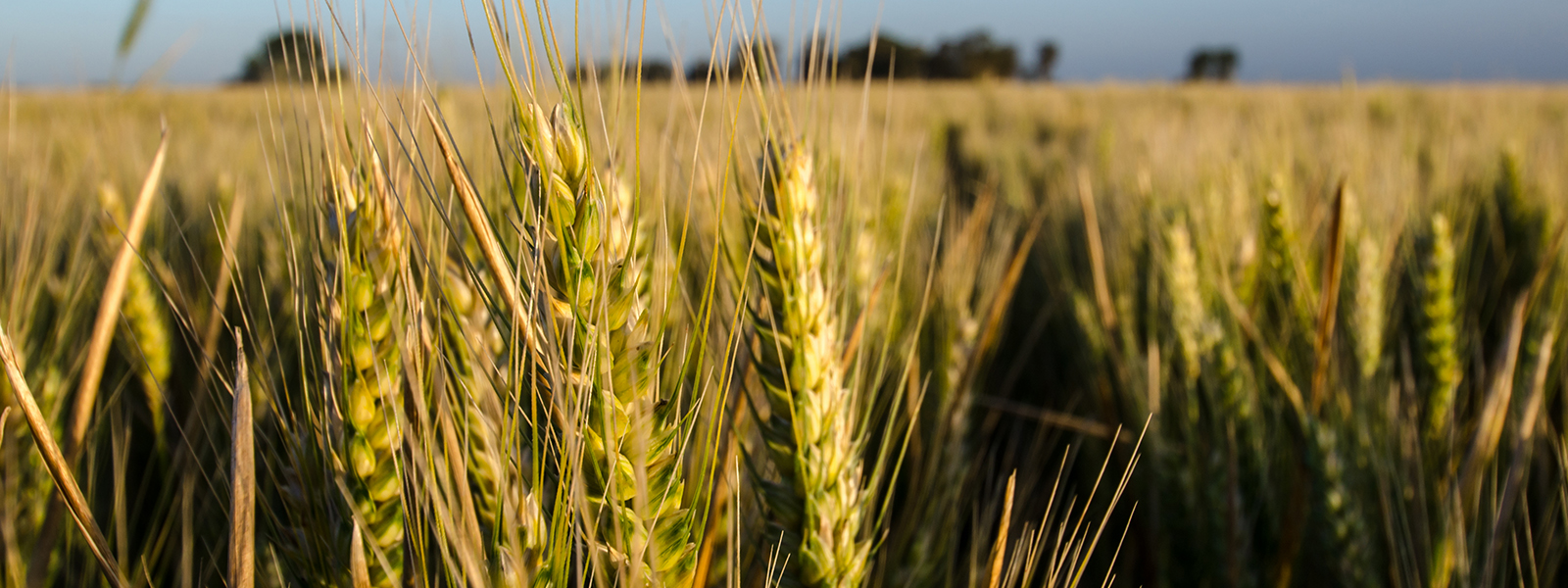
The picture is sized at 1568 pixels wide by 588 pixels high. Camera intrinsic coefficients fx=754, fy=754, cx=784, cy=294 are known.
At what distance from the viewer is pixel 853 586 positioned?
0.62m

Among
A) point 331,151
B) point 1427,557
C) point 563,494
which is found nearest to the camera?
point 563,494

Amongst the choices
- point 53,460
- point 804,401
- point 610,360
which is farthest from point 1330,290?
point 53,460

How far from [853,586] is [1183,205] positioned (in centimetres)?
172

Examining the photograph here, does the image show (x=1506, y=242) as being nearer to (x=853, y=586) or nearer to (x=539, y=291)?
(x=853, y=586)

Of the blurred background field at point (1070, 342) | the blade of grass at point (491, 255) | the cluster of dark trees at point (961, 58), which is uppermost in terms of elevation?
the cluster of dark trees at point (961, 58)

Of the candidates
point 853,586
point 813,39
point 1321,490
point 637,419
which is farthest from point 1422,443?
point 637,419

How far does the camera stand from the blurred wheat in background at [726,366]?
1.58ft

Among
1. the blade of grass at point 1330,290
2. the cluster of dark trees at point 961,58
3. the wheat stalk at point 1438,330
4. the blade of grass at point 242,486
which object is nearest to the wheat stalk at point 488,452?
the blade of grass at point 242,486

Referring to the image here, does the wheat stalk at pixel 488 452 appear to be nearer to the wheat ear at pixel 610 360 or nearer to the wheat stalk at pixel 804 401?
the wheat ear at pixel 610 360

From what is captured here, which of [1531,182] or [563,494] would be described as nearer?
[563,494]

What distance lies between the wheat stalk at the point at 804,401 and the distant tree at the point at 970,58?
20.6 m

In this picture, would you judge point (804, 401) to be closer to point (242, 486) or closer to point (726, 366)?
point (726, 366)

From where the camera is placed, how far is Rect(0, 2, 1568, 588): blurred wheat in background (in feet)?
1.58

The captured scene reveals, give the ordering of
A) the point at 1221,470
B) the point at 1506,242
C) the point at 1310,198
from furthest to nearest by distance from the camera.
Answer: the point at 1506,242
the point at 1310,198
the point at 1221,470
